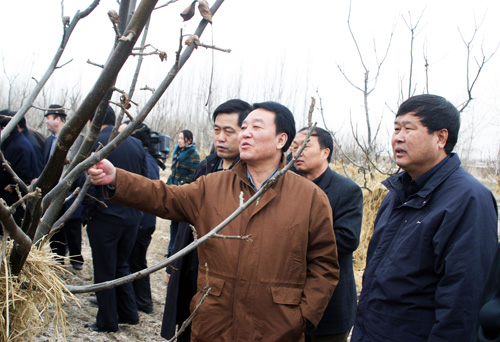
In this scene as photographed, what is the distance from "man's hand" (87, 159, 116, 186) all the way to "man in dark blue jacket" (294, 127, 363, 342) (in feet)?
4.77

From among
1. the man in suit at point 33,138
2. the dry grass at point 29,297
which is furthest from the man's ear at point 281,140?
the man in suit at point 33,138

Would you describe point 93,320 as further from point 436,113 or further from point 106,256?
point 436,113

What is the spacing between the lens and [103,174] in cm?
169

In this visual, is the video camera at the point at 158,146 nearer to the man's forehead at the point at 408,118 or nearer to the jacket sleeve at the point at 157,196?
the jacket sleeve at the point at 157,196

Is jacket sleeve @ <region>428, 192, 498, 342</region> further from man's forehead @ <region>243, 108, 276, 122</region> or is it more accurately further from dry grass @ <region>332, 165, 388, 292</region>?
dry grass @ <region>332, 165, 388, 292</region>

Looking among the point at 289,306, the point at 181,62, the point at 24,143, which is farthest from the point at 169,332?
the point at 24,143

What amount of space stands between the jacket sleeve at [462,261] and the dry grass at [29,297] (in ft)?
4.36

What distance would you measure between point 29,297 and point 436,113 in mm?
1746

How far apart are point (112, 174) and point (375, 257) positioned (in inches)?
48.1

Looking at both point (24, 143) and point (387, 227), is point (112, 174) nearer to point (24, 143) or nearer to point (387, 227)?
point (387, 227)

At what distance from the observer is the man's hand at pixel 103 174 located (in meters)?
1.64

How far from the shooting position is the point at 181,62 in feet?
3.30

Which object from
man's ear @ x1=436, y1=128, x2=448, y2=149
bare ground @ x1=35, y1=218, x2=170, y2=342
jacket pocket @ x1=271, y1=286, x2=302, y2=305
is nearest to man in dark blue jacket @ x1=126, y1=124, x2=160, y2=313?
bare ground @ x1=35, y1=218, x2=170, y2=342

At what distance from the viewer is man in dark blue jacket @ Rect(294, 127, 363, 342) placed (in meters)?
2.61
